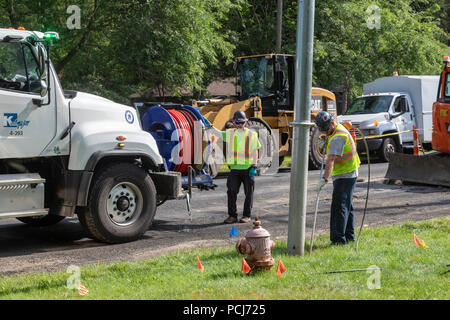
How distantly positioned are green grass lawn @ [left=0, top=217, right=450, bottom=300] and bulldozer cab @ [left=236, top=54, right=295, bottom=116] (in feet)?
33.3

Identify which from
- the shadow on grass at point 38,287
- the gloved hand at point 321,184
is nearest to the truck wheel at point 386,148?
the gloved hand at point 321,184

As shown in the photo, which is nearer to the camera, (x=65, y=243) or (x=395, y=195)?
(x=65, y=243)

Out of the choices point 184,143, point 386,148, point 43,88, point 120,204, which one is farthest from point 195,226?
point 386,148

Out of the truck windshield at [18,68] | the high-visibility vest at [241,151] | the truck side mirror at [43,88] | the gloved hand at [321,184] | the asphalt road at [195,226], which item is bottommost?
the asphalt road at [195,226]

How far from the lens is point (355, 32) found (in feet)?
85.7

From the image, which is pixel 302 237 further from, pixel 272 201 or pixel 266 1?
pixel 266 1

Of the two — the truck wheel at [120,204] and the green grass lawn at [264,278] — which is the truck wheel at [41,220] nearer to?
the truck wheel at [120,204]

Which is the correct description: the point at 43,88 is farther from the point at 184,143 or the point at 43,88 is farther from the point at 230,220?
the point at 230,220

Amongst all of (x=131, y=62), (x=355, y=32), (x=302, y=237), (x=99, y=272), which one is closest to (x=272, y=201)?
(x=302, y=237)

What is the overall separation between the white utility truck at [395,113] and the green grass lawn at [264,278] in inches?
486

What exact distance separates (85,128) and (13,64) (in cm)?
120

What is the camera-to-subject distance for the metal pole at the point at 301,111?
6898mm

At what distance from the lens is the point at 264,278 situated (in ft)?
20.4

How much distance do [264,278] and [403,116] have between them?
623 inches
